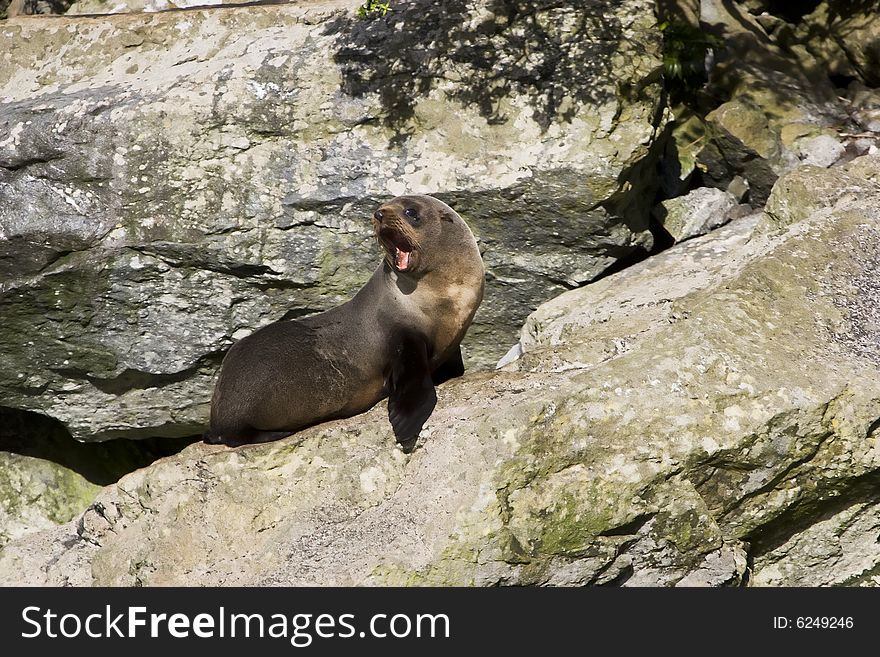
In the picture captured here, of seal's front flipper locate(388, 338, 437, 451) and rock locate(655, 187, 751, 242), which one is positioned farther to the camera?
rock locate(655, 187, 751, 242)

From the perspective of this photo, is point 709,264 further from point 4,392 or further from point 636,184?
point 4,392

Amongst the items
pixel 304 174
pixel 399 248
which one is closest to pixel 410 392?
pixel 399 248

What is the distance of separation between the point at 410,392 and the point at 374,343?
25.9 inches

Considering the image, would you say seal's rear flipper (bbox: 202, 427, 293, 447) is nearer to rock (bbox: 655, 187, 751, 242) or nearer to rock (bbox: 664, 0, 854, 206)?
rock (bbox: 655, 187, 751, 242)

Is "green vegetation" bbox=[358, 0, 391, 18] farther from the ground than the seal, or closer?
farther from the ground

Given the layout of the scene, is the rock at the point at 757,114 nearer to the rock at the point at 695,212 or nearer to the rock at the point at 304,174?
the rock at the point at 695,212

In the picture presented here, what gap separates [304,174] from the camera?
22.4 feet

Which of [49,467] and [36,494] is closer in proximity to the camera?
[36,494]

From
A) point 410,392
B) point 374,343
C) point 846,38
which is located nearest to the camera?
point 410,392

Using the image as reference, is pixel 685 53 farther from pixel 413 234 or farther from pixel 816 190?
pixel 413 234

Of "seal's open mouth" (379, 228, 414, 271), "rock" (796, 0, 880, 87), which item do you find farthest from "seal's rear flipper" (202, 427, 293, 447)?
"rock" (796, 0, 880, 87)

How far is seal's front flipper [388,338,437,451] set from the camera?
493 centimetres

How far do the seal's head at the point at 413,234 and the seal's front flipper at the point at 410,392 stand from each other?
48cm

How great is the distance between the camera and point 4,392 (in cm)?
720
